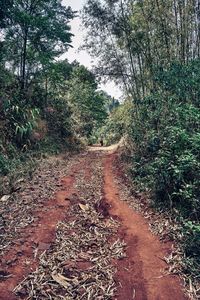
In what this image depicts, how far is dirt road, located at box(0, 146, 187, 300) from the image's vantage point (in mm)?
3306

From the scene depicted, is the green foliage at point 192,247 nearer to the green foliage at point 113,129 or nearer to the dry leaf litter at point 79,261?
the dry leaf litter at point 79,261

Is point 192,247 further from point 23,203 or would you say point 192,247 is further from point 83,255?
point 23,203

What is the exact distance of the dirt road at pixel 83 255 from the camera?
10.8 ft

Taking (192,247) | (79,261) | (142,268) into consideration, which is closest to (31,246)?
(79,261)

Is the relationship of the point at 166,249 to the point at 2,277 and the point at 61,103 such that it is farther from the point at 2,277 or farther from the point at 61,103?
the point at 61,103

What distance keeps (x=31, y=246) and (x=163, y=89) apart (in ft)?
18.5

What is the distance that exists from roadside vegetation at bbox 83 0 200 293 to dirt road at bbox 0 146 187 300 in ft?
1.86

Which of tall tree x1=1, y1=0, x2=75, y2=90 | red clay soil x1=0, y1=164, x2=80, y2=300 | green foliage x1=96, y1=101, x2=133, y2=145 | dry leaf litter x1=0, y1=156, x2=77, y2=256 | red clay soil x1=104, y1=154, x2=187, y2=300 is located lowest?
red clay soil x1=104, y1=154, x2=187, y2=300

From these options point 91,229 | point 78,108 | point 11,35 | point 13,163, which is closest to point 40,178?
point 13,163

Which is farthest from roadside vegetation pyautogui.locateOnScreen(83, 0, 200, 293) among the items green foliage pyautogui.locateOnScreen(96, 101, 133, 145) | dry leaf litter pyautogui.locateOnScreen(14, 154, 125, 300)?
green foliage pyautogui.locateOnScreen(96, 101, 133, 145)

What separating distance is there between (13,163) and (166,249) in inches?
203

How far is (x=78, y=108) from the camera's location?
19.4 metres

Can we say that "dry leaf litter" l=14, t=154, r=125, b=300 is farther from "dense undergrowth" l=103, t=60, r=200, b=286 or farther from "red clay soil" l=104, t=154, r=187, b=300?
"dense undergrowth" l=103, t=60, r=200, b=286

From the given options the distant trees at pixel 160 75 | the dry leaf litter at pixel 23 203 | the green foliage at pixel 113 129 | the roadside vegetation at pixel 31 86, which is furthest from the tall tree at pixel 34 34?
the dry leaf litter at pixel 23 203
